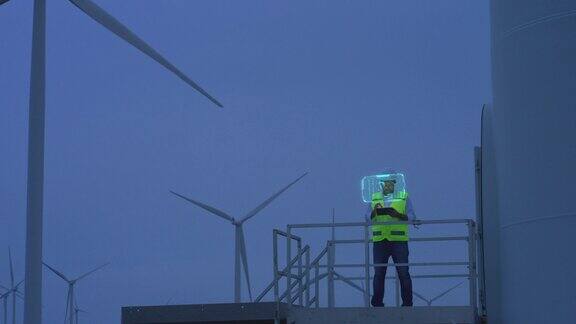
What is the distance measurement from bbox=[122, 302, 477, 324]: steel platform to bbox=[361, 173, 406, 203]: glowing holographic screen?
3.59 metres

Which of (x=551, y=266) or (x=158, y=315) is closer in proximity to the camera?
(x=551, y=266)

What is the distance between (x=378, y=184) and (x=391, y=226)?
1191mm

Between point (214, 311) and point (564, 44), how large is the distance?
7.73 meters

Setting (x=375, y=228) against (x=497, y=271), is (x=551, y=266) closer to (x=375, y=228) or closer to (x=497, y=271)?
(x=497, y=271)

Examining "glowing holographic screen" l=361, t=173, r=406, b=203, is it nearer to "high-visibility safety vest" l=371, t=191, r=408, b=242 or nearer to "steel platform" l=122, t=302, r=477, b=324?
"high-visibility safety vest" l=371, t=191, r=408, b=242

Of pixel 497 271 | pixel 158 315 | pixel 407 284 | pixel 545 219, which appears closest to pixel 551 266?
pixel 545 219

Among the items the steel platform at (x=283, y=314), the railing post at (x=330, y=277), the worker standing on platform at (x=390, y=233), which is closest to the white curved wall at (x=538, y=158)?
the steel platform at (x=283, y=314)

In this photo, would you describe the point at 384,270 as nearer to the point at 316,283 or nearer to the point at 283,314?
the point at 316,283

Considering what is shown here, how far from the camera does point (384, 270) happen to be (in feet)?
66.7

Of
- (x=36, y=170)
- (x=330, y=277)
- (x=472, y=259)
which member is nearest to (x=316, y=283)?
(x=330, y=277)

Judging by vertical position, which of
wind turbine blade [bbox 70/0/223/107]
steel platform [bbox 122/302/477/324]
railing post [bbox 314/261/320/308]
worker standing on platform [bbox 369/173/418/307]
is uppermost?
wind turbine blade [bbox 70/0/223/107]

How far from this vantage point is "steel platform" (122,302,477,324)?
1786 centimetres

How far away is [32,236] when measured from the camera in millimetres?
17688

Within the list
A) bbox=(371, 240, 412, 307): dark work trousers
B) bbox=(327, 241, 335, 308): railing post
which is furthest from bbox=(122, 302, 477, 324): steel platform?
bbox=(371, 240, 412, 307): dark work trousers
